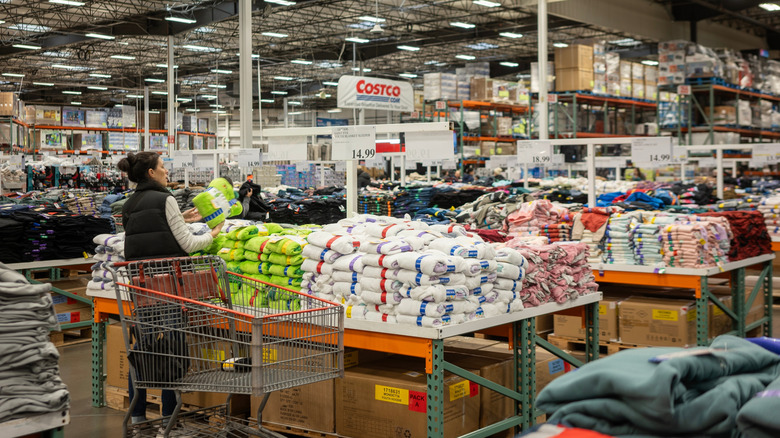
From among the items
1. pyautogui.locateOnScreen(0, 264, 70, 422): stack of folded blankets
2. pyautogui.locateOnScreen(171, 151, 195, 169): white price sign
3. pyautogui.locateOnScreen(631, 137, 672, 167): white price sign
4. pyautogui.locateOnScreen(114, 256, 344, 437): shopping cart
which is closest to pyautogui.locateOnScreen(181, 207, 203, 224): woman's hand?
pyautogui.locateOnScreen(114, 256, 344, 437): shopping cart

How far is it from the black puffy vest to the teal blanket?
373cm

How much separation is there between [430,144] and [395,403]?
2619 millimetres

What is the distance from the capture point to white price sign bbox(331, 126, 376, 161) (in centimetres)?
593

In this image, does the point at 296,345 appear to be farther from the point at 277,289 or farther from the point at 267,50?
the point at 267,50

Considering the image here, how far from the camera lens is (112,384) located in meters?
5.92

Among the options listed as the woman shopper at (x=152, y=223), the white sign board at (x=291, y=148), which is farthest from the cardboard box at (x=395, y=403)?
the white sign board at (x=291, y=148)

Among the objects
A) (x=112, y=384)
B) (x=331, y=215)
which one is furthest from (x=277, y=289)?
(x=331, y=215)

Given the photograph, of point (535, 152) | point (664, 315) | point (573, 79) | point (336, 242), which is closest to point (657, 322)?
point (664, 315)

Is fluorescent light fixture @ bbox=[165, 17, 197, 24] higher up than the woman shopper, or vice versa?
fluorescent light fixture @ bbox=[165, 17, 197, 24]

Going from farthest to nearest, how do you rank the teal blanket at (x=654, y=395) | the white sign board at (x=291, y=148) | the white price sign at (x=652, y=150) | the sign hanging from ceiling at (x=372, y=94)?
the white price sign at (x=652, y=150) → the white sign board at (x=291, y=148) → the sign hanging from ceiling at (x=372, y=94) → the teal blanket at (x=654, y=395)

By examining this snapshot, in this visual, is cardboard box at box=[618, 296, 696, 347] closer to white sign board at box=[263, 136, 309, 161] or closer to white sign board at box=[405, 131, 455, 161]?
white sign board at box=[405, 131, 455, 161]

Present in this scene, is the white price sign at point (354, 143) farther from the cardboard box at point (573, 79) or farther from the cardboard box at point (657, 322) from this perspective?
the cardboard box at point (573, 79)

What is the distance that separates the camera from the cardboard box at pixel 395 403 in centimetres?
418

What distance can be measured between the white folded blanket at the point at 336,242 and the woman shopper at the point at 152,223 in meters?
0.84
